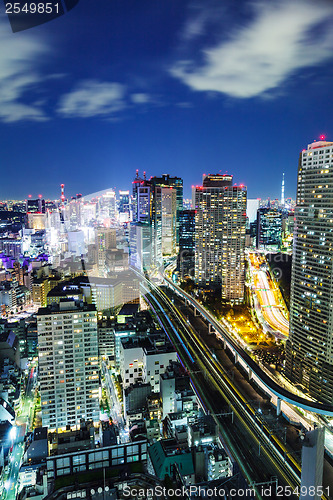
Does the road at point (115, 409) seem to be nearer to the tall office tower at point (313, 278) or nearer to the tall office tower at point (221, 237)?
the tall office tower at point (313, 278)

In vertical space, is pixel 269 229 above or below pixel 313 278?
A: above

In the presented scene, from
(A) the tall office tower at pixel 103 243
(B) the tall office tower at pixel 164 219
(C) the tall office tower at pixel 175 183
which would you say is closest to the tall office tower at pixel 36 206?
(C) the tall office tower at pixel 175 183

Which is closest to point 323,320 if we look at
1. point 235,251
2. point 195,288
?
point 235,251

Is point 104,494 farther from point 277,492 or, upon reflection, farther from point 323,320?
point 323,320

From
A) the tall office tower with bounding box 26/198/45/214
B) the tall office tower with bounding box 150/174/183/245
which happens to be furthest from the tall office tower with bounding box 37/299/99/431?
the tall office tower with bounding box 26/198/45/214

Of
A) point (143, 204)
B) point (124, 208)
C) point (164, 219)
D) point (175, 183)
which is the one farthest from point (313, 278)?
point (175, 183)

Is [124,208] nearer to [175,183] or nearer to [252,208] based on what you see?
[175,183]
